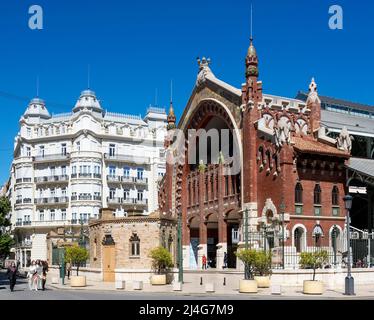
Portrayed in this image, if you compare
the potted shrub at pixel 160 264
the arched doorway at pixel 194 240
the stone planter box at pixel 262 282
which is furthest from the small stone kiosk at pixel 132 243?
the arched doorway at pixel 194 240

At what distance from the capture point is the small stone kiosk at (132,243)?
40094 mm

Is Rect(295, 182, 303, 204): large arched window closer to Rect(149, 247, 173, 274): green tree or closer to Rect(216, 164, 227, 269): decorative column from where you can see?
Rect(216, 164, 227, 269): decorative column

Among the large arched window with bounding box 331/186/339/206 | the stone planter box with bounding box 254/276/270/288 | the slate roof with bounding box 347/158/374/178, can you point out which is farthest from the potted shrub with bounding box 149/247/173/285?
the slate roof with bounding box 347/158/374/178

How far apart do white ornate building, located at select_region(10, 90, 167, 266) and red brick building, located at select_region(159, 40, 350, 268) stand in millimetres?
19834

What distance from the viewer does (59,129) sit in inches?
3396

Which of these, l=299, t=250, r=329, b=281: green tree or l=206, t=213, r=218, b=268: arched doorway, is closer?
l=299, t=250, r=329, b=281: green tree

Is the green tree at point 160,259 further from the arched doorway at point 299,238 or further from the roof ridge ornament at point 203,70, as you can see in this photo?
the roof ridge ornament at point 203,70

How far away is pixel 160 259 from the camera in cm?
3828

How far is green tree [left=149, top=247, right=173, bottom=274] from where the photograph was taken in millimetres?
38281

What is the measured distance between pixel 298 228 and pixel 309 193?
289cm

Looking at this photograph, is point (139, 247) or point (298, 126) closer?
point (139, 247)

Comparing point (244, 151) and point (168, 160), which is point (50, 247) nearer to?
point (168, 160)

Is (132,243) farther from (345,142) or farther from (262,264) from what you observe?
(345,142)
